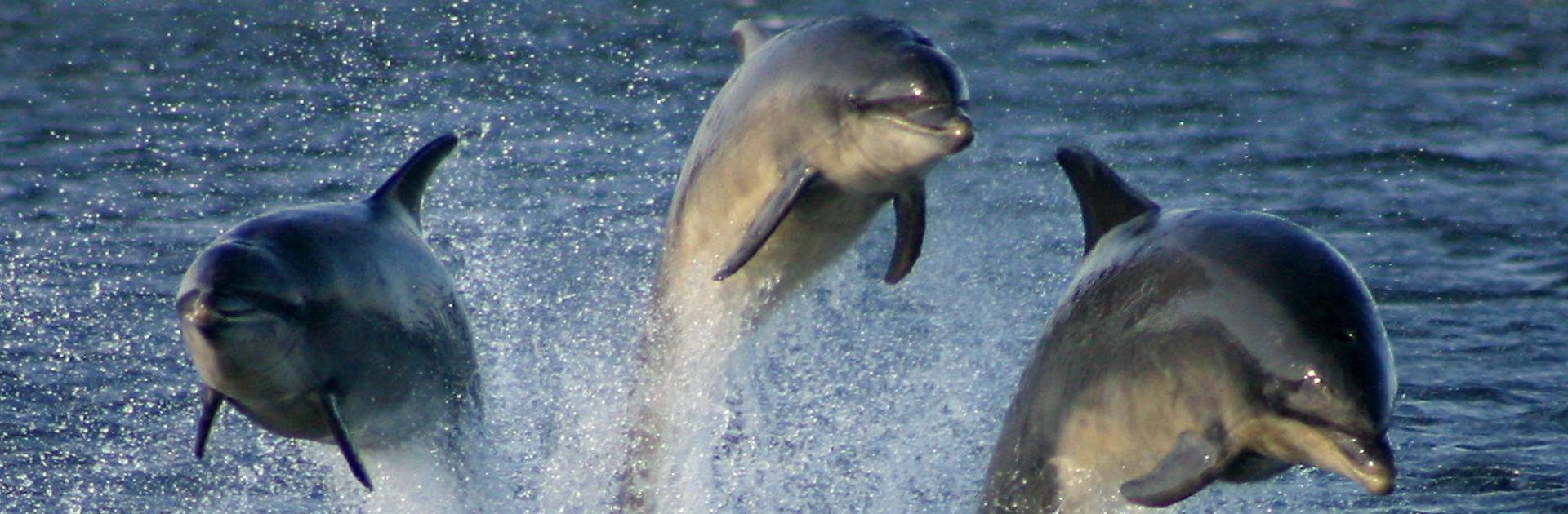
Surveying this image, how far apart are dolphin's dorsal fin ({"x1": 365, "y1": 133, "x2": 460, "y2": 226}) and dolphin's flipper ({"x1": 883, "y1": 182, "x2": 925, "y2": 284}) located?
71.8 inches

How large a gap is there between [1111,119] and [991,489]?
1347 cm

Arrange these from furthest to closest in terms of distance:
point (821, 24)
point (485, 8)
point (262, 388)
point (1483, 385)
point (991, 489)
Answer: point (485, 8) → point (1483, 385) → point (821, 24) → point (991, 489) → point (262, 388)

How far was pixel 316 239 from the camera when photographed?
6848mm

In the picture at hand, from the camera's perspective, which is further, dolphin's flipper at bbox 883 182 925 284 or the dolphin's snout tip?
dolphin's flipper at bbox 883 182 925 284

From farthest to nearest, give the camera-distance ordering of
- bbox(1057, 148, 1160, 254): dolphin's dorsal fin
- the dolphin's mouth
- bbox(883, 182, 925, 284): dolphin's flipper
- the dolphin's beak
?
1. bbox(883, 182, 925, 284): dolphin's flipper
2. the dolphin's mouth
3. bbox(1057, 148, 1160, 254): dolphin's dorsal fin
4. the dolphin's beak

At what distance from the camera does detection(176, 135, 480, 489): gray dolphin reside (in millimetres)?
6227

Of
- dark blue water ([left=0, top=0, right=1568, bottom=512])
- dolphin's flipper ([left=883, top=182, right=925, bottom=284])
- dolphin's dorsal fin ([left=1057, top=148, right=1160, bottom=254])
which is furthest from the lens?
dark blue water ([left=0, top=0, right=1568, bottom=512])

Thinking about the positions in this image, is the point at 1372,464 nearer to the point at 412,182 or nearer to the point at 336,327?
→ the point at 336,327

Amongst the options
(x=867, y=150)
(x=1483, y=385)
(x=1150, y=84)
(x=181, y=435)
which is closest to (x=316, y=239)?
(x=867, y=150)

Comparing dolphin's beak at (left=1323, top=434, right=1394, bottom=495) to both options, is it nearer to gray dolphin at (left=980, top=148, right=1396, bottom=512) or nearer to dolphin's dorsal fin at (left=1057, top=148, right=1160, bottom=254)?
gray dolphin at (left=980, top=148, right=1396, bottom=512)

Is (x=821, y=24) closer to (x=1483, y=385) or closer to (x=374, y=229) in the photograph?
(x=374, y=229)

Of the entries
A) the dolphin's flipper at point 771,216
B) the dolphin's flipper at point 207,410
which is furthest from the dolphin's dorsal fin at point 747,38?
the dolphin's flipper at point 207,410

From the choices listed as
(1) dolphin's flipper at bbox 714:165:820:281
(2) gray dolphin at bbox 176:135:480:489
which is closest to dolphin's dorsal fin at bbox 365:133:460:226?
(2) gray dolphin at bbox 176:135:480:489

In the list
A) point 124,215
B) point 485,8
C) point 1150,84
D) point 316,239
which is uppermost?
point 316,239
